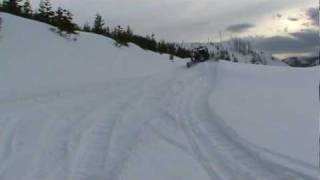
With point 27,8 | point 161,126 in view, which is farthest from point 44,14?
point 161,126

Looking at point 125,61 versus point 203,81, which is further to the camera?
point 125,61

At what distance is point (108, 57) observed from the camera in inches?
1072

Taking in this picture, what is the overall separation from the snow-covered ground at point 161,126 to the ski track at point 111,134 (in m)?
0.02

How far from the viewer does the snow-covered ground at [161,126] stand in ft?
24.5

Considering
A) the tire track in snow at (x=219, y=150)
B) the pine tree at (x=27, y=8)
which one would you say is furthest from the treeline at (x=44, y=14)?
the tire track in snow at (x=219, y=150)

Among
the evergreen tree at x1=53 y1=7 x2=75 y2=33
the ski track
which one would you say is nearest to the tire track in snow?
the ski track

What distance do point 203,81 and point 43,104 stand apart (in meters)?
6.04

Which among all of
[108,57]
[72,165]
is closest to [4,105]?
[72,165]

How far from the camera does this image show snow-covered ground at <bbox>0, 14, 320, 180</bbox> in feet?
24.5

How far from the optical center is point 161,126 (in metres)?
10.3

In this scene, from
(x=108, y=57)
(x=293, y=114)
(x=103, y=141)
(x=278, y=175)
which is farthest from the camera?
(x=108, y=57)

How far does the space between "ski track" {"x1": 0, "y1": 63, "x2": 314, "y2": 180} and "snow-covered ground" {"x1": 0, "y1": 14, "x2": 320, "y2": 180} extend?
0.02 m

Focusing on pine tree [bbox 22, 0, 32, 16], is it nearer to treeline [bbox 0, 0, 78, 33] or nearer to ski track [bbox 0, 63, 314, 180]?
treeline [bbox 0, 0, 78, 33]

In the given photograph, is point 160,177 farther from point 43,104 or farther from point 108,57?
point 108,57
